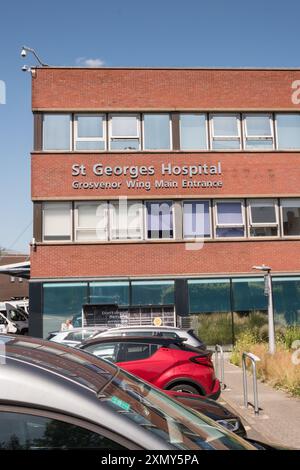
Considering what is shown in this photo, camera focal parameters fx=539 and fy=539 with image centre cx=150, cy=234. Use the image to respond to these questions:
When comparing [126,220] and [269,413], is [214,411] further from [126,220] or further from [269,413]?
[126,220]

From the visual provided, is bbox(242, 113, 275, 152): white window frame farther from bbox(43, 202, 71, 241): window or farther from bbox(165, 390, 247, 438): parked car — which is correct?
bbox(165, 390, 247, 438): parked car

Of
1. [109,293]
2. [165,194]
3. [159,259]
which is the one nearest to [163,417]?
[109,293]

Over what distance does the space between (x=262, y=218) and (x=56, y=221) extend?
8.11 m

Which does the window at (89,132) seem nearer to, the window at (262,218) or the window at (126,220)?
the window at (126,220)

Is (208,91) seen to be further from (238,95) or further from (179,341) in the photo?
(179,341)

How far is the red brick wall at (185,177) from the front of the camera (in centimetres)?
2072

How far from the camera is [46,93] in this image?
830 inches

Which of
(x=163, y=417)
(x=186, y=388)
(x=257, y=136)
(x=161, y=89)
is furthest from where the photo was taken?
(x=257, y=136)

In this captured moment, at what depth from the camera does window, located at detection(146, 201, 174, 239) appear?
68.5 ft

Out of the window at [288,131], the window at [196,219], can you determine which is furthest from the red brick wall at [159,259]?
the window at [288,131]

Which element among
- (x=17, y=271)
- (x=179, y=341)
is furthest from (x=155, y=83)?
(x=179, y=341)

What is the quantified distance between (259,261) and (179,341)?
11920 millimetres

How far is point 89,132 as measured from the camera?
21172mm

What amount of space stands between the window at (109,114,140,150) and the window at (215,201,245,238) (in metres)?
4.10
